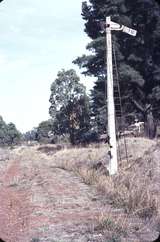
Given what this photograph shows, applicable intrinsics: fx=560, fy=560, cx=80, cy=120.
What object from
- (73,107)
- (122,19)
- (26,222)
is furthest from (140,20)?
(26,222)

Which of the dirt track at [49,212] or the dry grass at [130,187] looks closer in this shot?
the dirt track at [49,212]

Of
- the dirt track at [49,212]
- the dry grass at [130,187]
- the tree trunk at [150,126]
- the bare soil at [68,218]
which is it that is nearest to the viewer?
the bare soil at [68,218]

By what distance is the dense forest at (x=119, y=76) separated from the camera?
60.3 feet

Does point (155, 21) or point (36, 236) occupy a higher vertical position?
point (155, 21)

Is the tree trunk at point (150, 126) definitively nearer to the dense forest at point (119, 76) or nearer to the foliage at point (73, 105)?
the dense forest at point (119, 76)

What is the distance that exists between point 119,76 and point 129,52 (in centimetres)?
97

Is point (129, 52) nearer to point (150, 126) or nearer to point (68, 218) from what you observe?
point (150, 126)

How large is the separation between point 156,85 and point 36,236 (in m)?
17.4

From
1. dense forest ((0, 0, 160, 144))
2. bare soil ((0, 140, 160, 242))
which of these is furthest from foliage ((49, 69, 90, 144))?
bare soil ((0, 140, 160, 242))

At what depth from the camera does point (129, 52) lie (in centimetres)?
2102

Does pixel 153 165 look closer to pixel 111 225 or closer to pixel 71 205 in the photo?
pixel 71 205

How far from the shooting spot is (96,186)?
375 inches

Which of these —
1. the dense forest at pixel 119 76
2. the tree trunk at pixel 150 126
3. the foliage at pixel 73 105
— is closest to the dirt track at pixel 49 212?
the dense forest at pixel 119 76

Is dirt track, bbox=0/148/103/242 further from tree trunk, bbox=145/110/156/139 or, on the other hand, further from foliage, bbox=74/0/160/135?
tree trunk, bbox=145/110/156/139
